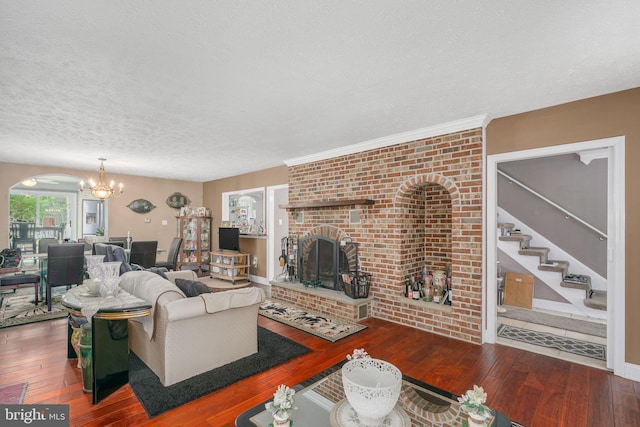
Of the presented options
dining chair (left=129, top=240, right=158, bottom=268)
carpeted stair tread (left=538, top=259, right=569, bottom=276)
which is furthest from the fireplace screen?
carpeted stair tread (left=538, top=259, right=569, bottom=276)

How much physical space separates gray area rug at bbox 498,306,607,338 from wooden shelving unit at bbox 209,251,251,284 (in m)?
4.83

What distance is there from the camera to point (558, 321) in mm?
4074

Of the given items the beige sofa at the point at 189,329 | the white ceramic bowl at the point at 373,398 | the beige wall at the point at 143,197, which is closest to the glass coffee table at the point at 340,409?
the white ceramic bowl at the point at 373,398

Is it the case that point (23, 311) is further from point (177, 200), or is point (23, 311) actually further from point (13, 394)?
point (177, 200)

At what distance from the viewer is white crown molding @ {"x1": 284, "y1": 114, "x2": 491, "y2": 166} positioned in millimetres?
3273

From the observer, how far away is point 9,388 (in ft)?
7.80

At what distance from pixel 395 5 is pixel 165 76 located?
1.76m

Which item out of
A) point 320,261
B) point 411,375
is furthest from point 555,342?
point 320,261

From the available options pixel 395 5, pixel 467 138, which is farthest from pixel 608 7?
pixel 467 138

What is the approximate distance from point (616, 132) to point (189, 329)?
4.05m

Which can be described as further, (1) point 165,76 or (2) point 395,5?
(1) point 165,76

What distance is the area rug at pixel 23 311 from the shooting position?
392cm

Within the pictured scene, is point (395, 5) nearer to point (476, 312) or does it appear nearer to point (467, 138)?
point (467, 138)

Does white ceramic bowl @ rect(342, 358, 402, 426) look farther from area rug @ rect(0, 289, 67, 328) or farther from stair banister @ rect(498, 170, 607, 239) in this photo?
stair banister @ rect(498, 170, 607, 239)
